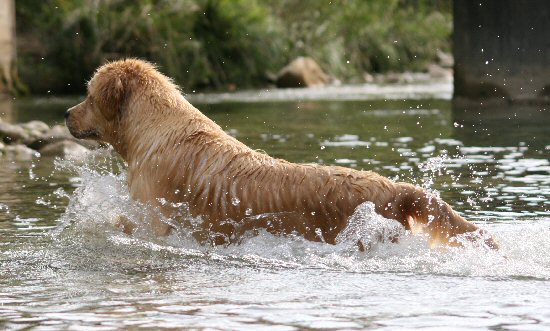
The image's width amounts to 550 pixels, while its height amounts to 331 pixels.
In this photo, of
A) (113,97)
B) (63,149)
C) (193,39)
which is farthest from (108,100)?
(193,39)

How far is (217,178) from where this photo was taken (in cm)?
768

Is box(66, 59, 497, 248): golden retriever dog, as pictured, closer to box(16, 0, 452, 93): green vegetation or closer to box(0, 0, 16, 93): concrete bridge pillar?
box(0, 0, 16, 93): concrete bridge pillar

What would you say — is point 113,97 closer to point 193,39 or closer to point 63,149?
point 63,149

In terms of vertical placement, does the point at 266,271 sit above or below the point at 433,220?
below

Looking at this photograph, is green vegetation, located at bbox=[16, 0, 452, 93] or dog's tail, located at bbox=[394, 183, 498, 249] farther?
green vegetation, located at bbox=[16, 0, 452, 93]

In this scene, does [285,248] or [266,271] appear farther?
[285,248]

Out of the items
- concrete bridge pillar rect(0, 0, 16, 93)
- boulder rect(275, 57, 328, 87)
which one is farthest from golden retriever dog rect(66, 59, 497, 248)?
boulder rect(275, 57, 328, 87)

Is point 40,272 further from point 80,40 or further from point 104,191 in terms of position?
point 80,40

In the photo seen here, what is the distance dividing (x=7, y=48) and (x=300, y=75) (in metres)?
8.22

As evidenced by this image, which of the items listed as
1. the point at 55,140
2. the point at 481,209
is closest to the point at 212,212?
the point at 481,209

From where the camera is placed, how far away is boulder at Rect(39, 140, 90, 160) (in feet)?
49.0

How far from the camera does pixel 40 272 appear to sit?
7316mm

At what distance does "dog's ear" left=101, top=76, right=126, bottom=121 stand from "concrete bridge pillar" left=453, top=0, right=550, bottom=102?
14623 millimetres

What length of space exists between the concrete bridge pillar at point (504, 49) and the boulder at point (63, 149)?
973 centimetres
